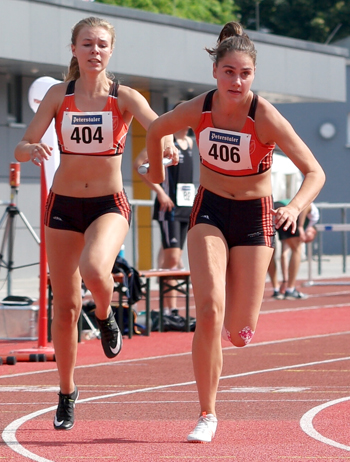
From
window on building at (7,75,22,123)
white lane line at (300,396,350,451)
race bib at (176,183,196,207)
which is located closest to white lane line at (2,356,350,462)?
white lane line at (300,396,350,451)

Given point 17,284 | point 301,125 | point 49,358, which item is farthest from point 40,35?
point 301,125

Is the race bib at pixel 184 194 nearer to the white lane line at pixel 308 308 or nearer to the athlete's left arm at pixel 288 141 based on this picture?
the white lane line at pixel 308 308

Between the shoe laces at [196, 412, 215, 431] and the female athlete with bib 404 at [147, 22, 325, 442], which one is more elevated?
the female athlete with bib 404 at [147, 22, 325, 442]

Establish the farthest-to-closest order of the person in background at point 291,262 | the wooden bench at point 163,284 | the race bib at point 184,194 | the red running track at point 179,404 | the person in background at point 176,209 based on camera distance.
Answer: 1. the person in background at point 291,262
2. the race bib at point 184,194
3. the person in background at point 176,209
4. the wooden bench at point 163,284
5. the red running track at point 179,404

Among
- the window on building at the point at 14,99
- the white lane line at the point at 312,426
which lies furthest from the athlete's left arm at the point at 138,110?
the window on building at the point at 14,99

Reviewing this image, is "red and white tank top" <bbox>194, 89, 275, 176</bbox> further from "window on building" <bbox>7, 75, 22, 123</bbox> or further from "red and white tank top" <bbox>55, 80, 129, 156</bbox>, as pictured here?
Result: "window on building" <bbox>7, 75, 22, 123</bbox>

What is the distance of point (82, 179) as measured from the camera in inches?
237

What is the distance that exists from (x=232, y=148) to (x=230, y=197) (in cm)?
30

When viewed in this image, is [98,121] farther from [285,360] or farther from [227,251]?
[285,360]

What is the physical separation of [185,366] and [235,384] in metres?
1.24

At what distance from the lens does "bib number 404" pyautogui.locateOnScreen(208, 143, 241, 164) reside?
5.51 meters

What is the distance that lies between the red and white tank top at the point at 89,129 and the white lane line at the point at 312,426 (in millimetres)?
1980

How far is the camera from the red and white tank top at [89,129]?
5.99m

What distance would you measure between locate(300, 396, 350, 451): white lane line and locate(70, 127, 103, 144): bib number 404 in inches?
82.4
